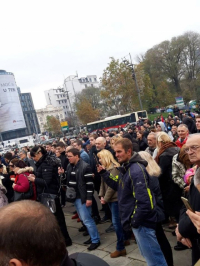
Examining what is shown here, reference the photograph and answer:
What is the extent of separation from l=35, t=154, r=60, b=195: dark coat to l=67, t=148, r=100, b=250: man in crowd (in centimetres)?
38

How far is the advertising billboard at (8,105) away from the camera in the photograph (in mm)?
87938

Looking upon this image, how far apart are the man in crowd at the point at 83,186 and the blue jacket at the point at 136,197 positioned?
53.1 inches

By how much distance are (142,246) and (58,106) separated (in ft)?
391

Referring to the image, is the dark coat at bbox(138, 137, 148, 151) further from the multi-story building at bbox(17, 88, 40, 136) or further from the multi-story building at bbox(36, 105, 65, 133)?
the multi-story building at bbox(17, 88, 40, 136)

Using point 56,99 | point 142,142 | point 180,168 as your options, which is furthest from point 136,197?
point 56,99

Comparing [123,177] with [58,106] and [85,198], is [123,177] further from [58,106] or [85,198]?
[58,106]

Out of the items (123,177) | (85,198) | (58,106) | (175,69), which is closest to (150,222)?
(123,177)

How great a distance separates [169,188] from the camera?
14.0 feet

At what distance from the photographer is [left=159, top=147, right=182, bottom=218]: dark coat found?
4195 millimetres

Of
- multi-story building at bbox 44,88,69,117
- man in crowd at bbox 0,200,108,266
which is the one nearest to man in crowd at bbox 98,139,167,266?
man in crowd at bbox 0,200,108,266

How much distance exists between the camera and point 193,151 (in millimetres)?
2617

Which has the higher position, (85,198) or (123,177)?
(123,177)

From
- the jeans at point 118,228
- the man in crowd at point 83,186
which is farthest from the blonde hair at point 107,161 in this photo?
the jeans at point 118,228

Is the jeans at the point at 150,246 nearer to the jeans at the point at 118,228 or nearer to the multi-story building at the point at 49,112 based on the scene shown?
the jeans at the point at 118,228
